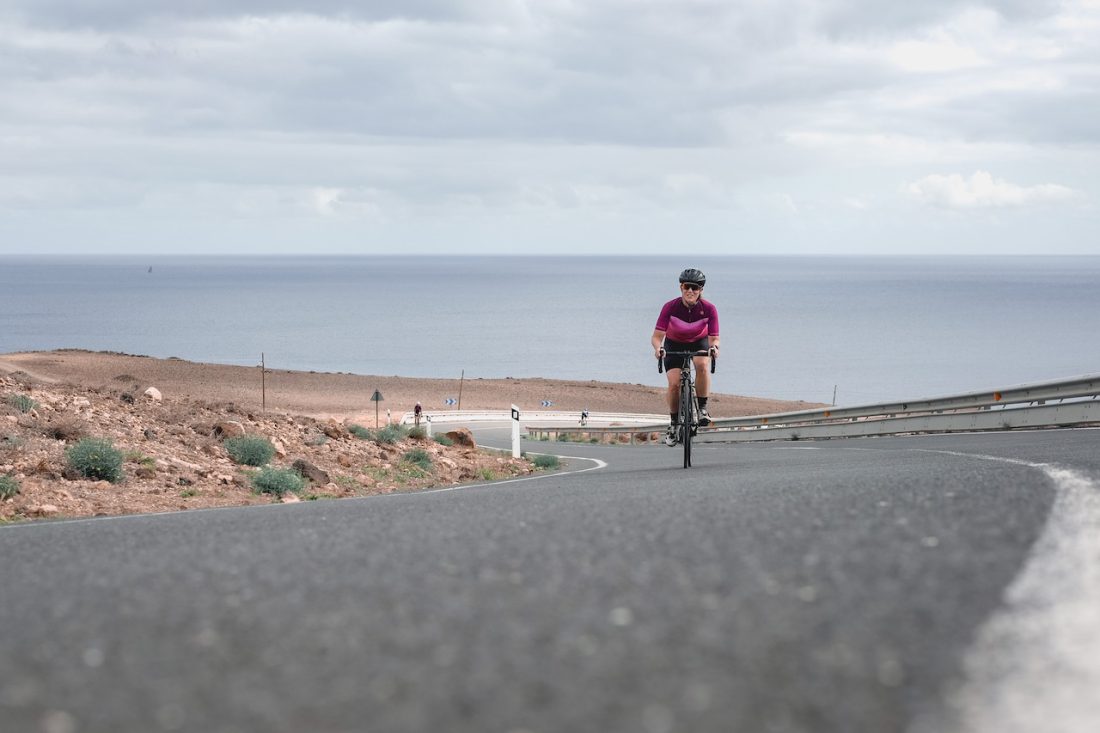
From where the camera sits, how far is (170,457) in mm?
13953

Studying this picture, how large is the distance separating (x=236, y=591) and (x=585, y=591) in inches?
52.4

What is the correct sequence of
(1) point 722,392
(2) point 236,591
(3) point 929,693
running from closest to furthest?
1. (3) point 929,693
2. (2) point 236,591
3. (1) point 722,392

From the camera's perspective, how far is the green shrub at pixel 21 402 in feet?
48.1

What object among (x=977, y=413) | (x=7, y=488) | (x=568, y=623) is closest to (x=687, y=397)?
(x=7, y=488)

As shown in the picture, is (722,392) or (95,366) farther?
(722,392)

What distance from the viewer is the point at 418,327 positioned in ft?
566

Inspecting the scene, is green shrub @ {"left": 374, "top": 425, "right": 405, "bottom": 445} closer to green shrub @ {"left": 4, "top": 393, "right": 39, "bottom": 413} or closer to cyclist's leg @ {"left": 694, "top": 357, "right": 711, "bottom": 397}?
green shrub @ {"left": 4, "top": 393, "right": 39, "bottom": 413}

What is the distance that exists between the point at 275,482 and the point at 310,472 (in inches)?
72.3

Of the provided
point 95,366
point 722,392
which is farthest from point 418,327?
point 95,366

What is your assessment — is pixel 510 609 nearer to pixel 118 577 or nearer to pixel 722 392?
pixel 118 577

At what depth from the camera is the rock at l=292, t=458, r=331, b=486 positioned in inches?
594

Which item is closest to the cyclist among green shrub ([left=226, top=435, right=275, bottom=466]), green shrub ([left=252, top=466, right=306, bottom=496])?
green shrub ([left=252, top=466, right=306, bottom=496])

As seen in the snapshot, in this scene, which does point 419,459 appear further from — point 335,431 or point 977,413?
point 977,413

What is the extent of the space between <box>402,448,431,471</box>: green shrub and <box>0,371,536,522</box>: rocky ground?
0.13 ft
